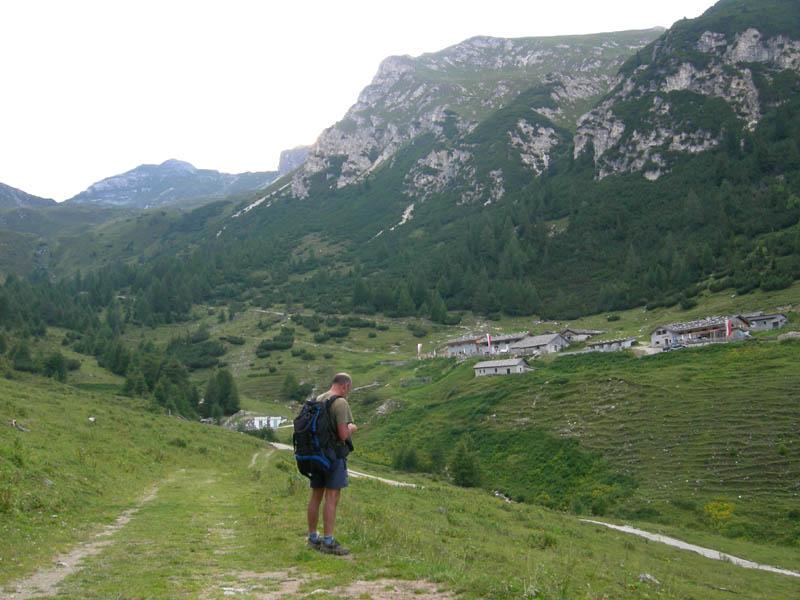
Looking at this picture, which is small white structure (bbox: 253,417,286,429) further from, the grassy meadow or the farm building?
the farm building

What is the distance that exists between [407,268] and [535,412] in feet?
416

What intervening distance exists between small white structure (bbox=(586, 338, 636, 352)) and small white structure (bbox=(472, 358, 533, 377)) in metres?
12.1

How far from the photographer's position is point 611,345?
84.9 meters

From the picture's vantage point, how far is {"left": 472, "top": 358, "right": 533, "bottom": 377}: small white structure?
265 ft

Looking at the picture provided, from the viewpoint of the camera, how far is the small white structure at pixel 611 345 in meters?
83.1

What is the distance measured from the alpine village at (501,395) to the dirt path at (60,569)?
0.09m

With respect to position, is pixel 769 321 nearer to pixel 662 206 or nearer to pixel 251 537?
pixel 662 206

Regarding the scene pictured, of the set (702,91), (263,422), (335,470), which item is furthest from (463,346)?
(702,91)

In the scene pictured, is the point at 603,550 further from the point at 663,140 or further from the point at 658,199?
the point at 663,140

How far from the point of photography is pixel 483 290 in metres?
152

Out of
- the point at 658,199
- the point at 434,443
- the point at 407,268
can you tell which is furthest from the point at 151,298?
the point at 658,199

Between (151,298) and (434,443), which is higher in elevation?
(151,298)

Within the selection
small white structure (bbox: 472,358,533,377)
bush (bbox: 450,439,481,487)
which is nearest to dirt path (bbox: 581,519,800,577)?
bush (bbox: 450,439,481,487)

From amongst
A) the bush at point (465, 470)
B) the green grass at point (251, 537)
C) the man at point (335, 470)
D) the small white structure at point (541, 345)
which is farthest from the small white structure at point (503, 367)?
the man at point (335, 470)
